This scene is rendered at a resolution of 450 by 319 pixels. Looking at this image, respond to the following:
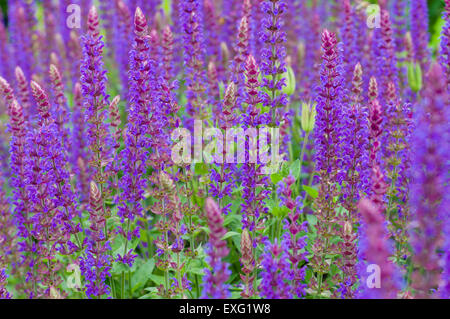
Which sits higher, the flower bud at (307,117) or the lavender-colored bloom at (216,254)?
the flower bud at (307,117)

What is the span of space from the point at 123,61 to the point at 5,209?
135 inches

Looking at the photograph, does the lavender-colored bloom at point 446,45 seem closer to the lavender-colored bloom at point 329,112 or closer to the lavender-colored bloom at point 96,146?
the lavender-colored bloom at point 329,112

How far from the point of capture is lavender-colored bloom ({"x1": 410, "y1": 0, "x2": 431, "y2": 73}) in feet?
21.5

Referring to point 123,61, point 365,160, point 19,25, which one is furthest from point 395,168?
point 19,25

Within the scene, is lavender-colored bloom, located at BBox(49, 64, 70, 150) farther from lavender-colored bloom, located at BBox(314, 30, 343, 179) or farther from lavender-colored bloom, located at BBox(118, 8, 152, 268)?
lavender-colored bloom, located at BBox(314, 30, 343, 179)

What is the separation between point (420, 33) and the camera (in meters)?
6.58

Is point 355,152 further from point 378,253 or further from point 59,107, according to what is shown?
point 59,107

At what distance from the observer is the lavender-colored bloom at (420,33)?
655 centimetres

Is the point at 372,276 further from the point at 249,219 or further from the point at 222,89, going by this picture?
the point at 222,89

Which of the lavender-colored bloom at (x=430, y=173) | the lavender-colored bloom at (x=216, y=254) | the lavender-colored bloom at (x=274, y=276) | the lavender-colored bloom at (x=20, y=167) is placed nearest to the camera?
the lavender-colored bloom at (x=430, y=173)

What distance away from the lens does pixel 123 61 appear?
24.6 ft

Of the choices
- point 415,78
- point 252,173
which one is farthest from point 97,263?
point 415,78

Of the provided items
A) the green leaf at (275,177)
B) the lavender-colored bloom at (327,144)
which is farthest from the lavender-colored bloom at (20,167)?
the lavender-colored bloom at (327,144)
